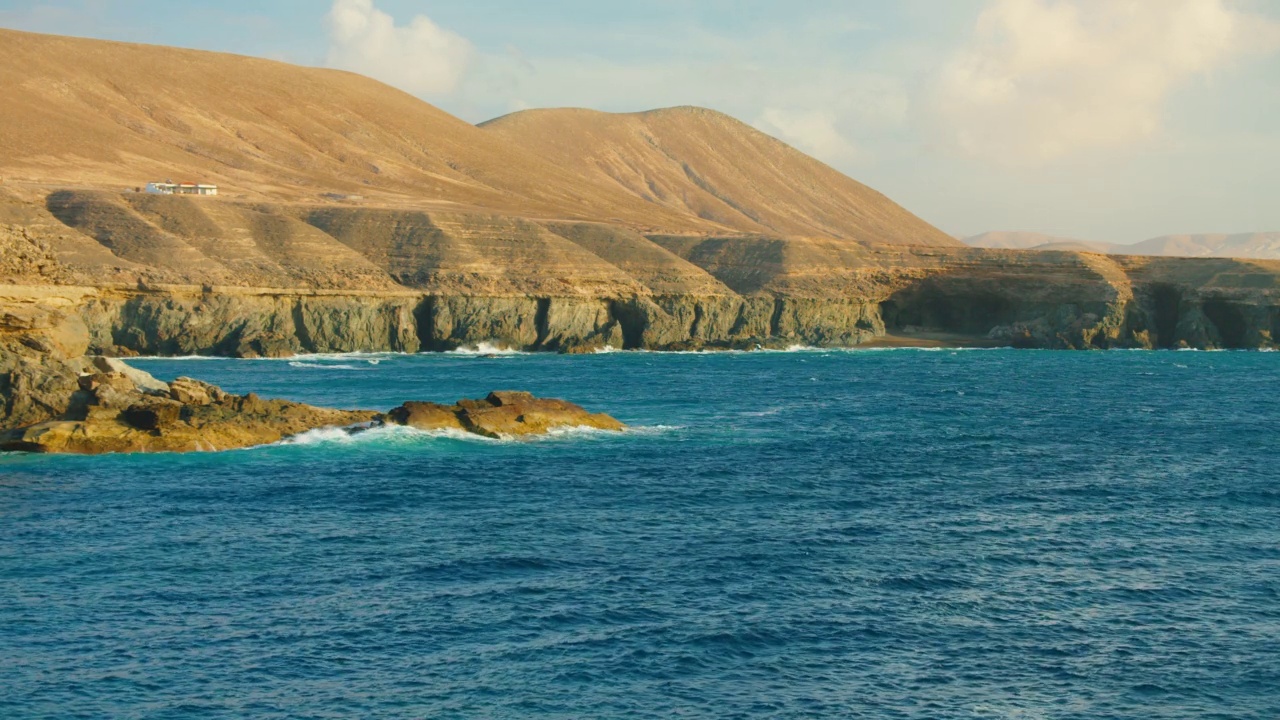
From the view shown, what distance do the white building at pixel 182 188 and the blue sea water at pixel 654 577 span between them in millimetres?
94546

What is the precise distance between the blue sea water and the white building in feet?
310

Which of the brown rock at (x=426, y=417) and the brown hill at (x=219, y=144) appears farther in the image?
the brown hill at (x=219, y=144)

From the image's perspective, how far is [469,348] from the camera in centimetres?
10769

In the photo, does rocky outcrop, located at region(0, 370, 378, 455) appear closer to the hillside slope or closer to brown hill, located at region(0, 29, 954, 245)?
brown hill, located at region(0, 29, 954, 245)

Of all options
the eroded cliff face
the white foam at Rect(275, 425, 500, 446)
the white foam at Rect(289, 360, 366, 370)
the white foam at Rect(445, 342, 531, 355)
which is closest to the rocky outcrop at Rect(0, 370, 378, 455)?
the white foam at Rect(275, 425, 500, 446)

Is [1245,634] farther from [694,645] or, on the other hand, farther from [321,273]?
[321,273]

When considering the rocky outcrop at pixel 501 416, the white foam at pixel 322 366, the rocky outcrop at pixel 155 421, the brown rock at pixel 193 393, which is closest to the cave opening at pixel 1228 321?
the white foam at pixel 322 366

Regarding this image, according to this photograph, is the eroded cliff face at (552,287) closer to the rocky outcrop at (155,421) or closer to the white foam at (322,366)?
the white foam at (322,366)

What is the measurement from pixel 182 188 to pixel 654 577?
11862cm

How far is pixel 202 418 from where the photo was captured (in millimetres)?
46719

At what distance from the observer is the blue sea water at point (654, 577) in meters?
21.7

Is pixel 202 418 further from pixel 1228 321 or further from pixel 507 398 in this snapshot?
pixel 1228 321

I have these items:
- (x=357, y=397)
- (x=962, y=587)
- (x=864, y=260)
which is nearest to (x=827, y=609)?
(x=962, y=587)

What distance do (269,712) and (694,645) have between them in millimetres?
7850
